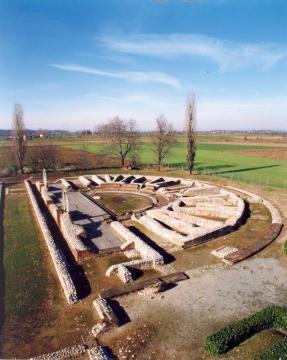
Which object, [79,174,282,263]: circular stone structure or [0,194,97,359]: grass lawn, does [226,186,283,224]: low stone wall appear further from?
[0,194,97,359]: grass lawn

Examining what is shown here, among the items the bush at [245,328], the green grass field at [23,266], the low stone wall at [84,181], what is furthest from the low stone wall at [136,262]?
the low stone wall at [84,181]

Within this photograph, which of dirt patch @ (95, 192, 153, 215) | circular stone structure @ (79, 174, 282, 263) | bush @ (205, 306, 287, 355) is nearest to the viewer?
bush @ (205, 306, 287, 355)

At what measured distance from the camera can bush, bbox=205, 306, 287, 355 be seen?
936 centimetres

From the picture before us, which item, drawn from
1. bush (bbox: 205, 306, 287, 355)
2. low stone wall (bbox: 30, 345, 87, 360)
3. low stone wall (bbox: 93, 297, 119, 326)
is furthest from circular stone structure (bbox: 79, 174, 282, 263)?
low stone wall (bbox: 30, 345, 87, 360)

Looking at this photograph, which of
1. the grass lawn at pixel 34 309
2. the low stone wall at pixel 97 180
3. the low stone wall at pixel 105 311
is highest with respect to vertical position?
the low stone wall at pixel 97 180

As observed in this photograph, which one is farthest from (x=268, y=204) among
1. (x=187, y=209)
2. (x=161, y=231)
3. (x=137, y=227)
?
(x=137, y=227)

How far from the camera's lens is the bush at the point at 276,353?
341 inches

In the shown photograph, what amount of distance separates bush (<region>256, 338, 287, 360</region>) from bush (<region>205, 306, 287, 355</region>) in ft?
3.08

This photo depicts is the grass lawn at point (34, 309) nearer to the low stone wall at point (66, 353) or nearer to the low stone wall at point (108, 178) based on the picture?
the low stone wall at point (66, 353)

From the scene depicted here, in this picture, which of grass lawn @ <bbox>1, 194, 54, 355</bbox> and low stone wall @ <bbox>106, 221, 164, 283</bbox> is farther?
low stone wall @ <bbox>106, 221, 164, 283</bbox>

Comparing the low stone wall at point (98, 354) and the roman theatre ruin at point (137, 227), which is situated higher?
the roman theatre ruin at point (137, 227)

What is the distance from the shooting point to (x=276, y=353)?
8.80 metres

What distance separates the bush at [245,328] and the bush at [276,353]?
36.9 inches

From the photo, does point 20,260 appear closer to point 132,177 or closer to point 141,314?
point 141,314
